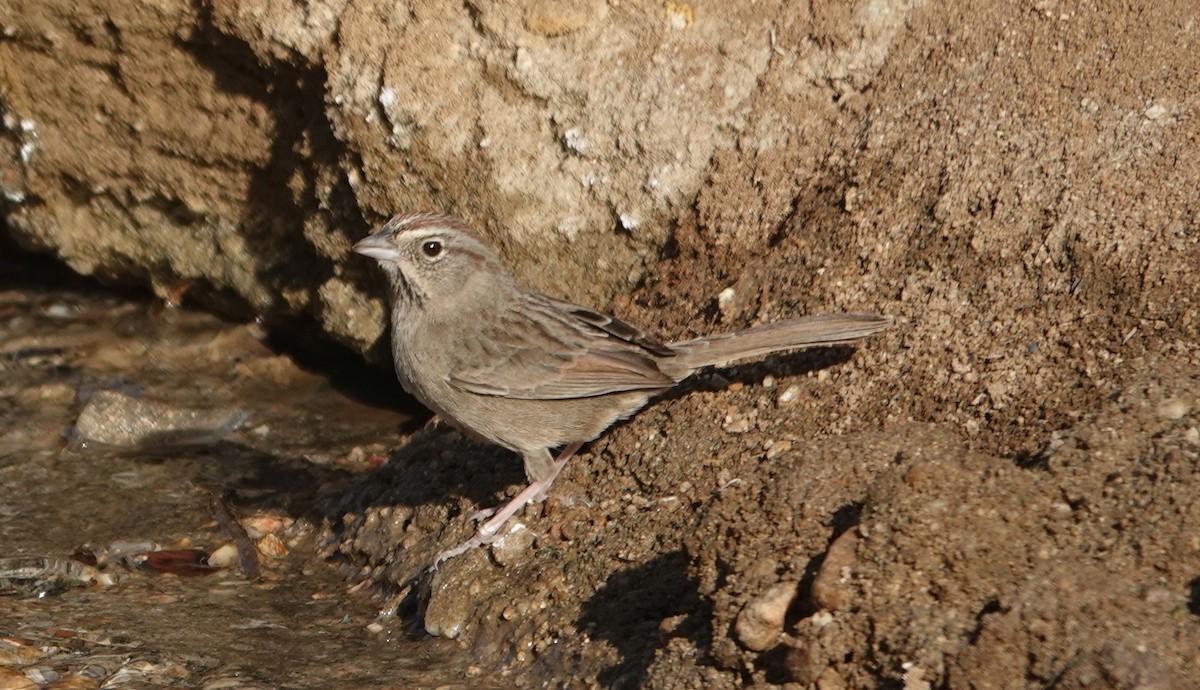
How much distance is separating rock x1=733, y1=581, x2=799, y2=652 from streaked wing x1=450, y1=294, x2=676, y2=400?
1.63 metres

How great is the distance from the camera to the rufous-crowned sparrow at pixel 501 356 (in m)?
5.69

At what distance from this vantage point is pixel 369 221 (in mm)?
→ 6707

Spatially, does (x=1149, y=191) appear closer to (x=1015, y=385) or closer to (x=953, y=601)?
(x=1015, y=385)

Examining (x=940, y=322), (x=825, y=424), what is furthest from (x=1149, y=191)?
(x=825, y=424)

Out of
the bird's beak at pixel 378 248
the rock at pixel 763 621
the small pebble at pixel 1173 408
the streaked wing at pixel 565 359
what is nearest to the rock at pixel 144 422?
the bird's beak at pixel 378 248

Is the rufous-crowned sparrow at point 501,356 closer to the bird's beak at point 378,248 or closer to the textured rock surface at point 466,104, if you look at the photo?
the bird's beak at point 378,248

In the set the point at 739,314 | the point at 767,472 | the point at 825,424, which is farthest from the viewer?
the point at 739,314

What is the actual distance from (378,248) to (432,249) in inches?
9.6

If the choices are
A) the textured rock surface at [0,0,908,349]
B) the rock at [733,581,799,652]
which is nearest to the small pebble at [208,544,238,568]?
the textured rock surface at [0,0,908,349]

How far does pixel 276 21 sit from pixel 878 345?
3.32 meters

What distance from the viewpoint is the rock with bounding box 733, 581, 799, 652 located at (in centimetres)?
410

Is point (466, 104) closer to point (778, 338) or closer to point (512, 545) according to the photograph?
point (778, 338)

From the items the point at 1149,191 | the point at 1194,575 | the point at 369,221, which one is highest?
the point at 369,221

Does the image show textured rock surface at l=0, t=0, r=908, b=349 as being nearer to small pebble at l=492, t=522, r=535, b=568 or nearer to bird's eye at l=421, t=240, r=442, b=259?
bird's eye at l=421, t=240, r=442, b=259
